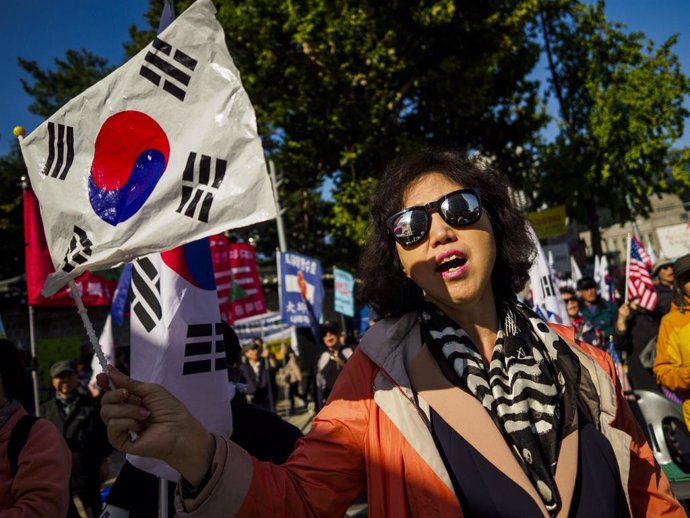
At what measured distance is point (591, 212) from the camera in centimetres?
1959

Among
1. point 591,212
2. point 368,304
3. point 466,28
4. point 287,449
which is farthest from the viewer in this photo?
point 591,212

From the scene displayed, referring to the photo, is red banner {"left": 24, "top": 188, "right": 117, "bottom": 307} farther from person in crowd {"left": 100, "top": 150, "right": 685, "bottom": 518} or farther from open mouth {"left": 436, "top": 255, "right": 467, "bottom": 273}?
open mouth {"left": 436, "top": 255, "right": 467, "bottom": 273}

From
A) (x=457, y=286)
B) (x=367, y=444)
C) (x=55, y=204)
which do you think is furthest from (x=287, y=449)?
Result: (x=55, y=204)

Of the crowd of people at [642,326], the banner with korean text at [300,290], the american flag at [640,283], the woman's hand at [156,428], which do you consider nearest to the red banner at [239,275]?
the banner with korean text at [300,290]

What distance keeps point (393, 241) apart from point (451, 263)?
30 centimetres

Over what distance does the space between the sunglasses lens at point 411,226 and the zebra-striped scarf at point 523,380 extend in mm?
269

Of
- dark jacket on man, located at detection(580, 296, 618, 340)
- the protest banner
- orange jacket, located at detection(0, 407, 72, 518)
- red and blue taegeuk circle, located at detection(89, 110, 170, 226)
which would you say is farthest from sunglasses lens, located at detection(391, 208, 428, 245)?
the protest banner

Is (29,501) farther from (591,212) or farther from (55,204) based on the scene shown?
(591,212)

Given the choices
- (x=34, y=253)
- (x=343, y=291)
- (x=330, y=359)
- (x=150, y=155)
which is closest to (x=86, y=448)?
(x=34, y=253)

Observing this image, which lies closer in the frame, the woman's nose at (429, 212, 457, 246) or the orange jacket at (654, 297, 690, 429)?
the woman's nose at (429, 212, 457, 246)

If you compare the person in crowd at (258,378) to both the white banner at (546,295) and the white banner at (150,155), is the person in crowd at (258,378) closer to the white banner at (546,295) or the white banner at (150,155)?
the white banner at (546,295)

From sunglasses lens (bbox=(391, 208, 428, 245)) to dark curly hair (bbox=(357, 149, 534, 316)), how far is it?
0.38 ft

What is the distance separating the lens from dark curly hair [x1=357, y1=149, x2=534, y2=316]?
1930mm

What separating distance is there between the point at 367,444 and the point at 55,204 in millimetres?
1103
